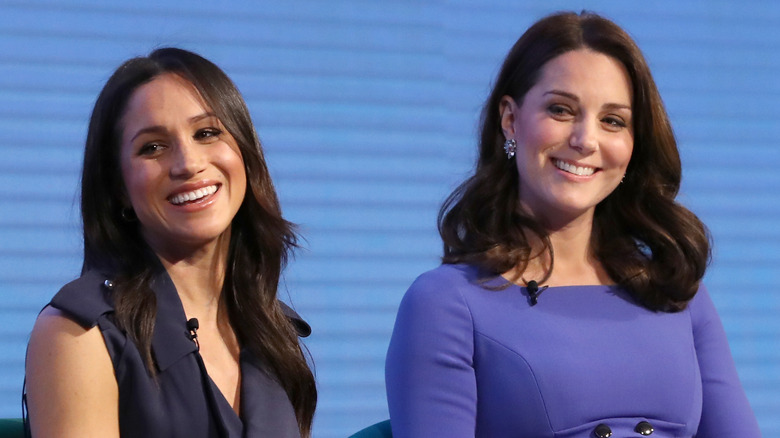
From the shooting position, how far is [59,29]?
3.71 meters

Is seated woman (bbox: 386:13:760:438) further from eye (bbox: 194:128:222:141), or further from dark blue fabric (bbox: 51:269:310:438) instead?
eye (bbox: 194:128:222:141)

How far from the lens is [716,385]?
2.68 metres

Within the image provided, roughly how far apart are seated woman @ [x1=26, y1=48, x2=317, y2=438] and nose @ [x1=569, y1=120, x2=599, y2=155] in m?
0.66

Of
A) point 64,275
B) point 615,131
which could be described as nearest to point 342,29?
point 64,275

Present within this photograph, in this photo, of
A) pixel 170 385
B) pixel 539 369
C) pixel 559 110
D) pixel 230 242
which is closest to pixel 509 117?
pixel 559 110

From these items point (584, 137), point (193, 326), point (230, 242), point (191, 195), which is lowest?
point (193, 326)

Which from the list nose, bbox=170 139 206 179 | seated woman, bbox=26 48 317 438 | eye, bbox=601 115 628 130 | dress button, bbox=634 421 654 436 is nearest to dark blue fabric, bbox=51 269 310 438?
seated woman, bbox=26 48 317 438

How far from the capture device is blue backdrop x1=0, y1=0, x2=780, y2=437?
11.9 ft

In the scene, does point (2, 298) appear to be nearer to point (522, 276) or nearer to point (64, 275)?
point (64, 275)

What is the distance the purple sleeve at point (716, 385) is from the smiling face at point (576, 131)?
1.33 ft

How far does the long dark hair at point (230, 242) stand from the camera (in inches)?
90.7

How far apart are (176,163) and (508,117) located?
0.83 metres

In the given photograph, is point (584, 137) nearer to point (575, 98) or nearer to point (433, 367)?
point (575, 98)

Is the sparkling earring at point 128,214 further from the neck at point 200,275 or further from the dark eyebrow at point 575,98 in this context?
the dark eyebrow at point 575,98
